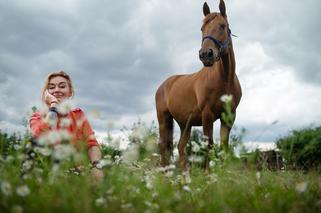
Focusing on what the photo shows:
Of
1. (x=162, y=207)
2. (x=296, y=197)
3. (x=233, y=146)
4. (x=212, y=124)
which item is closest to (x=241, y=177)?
(x=233, y=146)

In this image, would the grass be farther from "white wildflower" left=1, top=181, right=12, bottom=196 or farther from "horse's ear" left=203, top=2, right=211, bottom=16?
"horse's ear" left=203, top=2, right=211, bottom=16

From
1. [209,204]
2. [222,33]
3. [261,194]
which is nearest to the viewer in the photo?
[209,204]

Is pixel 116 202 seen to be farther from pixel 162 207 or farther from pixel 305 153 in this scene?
pixel 305 153

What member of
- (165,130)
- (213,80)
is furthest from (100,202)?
(165,130)

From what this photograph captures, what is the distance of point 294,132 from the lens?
1712cm

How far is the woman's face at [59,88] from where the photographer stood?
568 cm

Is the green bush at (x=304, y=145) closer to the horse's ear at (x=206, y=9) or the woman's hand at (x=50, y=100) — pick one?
the horse's ear at (x=206, y=9)

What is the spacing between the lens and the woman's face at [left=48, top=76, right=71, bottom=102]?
568cm

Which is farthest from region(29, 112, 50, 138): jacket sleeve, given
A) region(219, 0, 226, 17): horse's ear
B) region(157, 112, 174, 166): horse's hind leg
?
region(157, 112, 174, 166): horse's hind leg

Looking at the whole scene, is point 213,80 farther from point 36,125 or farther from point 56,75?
point 36,125

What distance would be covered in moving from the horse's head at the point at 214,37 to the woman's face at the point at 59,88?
9.12 ft

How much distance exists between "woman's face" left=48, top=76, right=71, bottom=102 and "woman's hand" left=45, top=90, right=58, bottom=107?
162 mm

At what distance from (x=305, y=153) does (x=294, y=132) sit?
1.58 m

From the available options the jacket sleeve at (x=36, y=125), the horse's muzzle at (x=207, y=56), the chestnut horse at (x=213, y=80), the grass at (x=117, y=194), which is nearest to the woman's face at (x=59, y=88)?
the jacket sleeve at (x=36, y=125)
